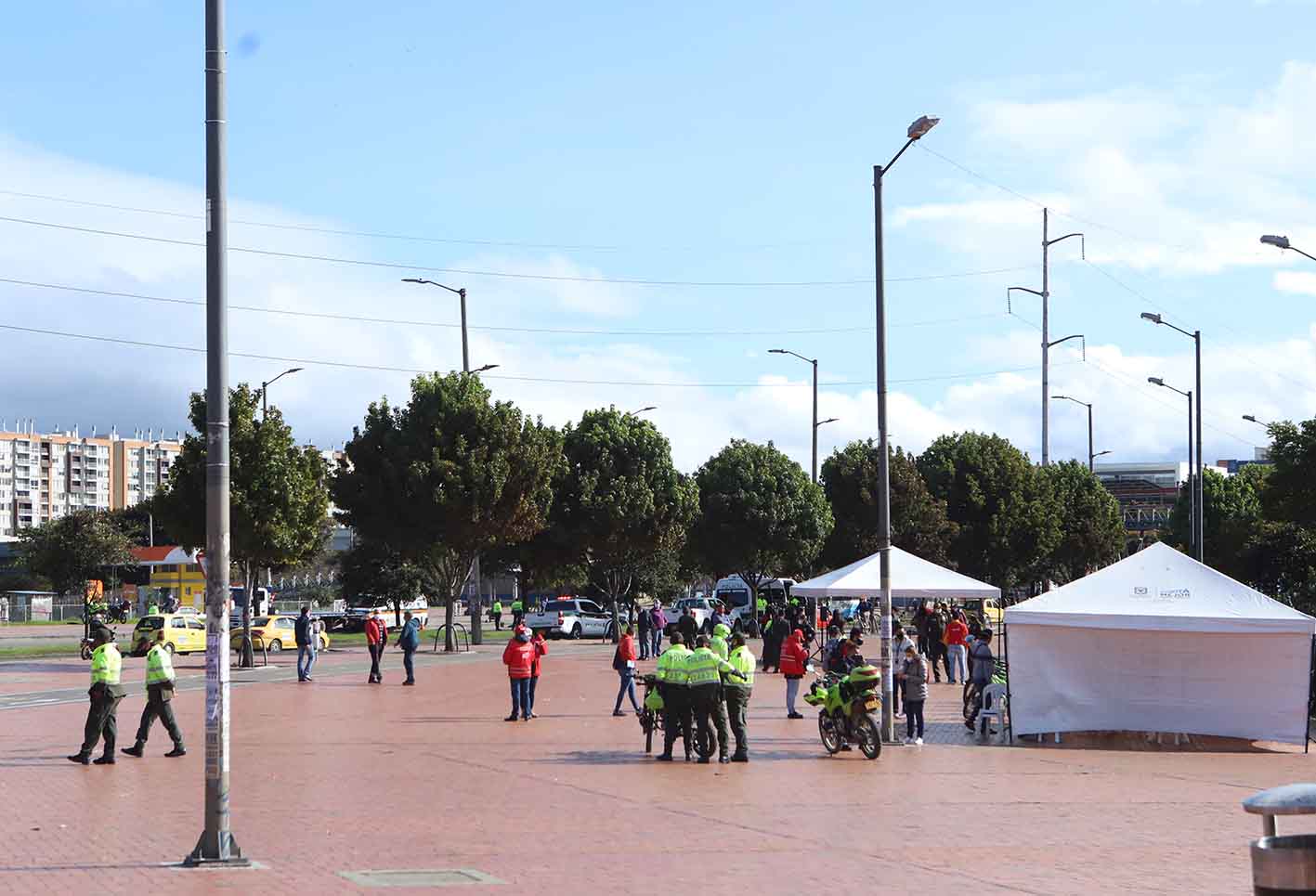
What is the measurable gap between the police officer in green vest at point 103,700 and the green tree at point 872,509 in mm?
49264

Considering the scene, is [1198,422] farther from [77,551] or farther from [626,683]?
[77,551]

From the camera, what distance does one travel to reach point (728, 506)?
220ft

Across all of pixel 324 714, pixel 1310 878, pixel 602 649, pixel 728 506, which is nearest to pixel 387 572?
pixel 728 506

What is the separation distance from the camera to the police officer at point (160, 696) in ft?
59.2

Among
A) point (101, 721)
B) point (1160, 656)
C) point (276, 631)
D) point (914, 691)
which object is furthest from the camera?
point (276, 631)

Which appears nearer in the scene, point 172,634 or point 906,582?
point 906,582

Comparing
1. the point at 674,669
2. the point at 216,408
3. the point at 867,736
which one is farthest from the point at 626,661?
the point at 216,408

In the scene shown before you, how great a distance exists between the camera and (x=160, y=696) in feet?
59.6

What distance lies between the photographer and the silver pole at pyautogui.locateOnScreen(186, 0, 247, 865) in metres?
11.2

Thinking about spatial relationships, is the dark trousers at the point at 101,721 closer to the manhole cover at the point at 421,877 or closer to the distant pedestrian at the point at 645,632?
the manhole cover at the point at 421,877

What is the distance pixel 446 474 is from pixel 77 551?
6276 centimetres

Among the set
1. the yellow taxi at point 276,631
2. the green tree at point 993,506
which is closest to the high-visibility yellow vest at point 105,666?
the yellow taxi at point 276,631

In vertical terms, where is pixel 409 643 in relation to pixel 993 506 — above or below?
below

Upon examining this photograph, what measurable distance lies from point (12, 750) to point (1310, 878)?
17094 mm
